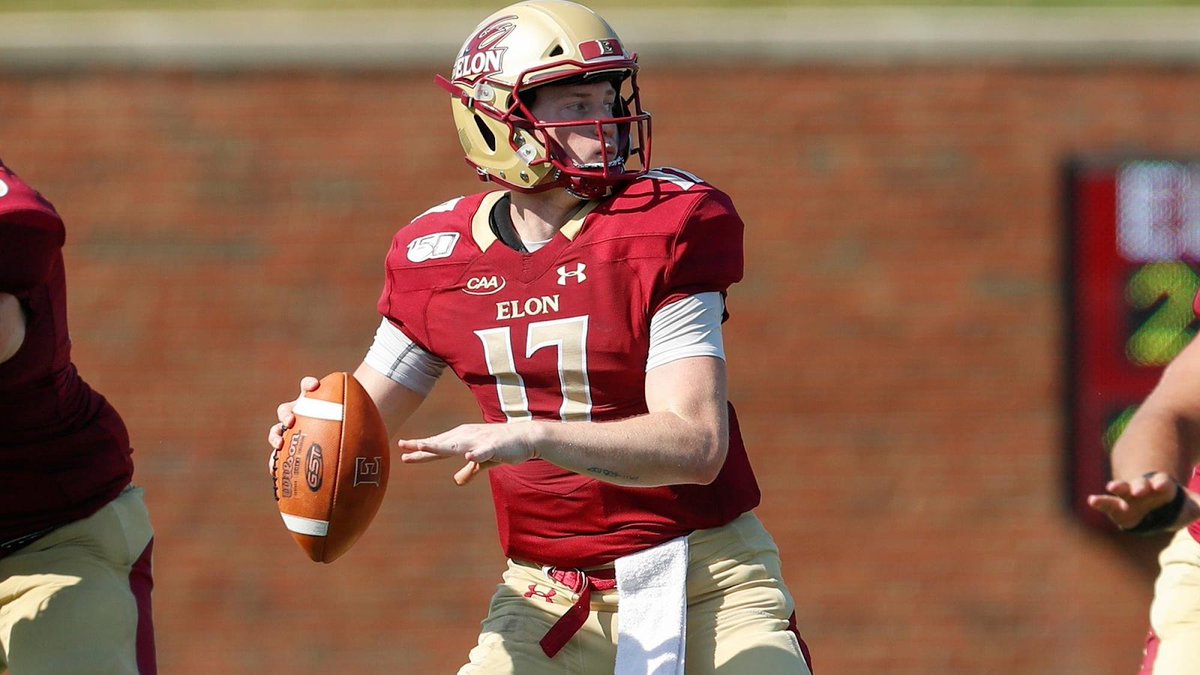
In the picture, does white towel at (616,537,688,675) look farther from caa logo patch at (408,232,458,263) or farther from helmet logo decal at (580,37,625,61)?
helmet logo decal at (580,37,625,61)

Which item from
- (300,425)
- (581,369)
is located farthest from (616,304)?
(300,425)

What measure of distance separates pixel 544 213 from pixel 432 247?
263 mm

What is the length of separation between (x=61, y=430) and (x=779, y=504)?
4.90 meters

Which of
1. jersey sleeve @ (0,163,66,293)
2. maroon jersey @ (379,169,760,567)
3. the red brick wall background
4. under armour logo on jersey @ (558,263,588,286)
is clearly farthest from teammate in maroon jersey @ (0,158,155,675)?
the red brick wall background

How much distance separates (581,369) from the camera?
11.4 feet

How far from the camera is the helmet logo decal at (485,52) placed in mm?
3688

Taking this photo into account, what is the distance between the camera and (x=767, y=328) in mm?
8094

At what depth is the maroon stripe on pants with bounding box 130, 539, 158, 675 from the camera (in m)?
3.64

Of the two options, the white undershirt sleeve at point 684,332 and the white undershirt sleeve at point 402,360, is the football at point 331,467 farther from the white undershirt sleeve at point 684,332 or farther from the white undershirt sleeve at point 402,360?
the white undershirt sleeve at point 684,332

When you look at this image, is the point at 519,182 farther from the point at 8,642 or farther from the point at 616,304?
the point at 8,642

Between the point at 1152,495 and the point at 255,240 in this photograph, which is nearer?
the point at 1152,495

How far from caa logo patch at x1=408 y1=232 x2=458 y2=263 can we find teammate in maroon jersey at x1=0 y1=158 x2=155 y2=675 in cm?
76

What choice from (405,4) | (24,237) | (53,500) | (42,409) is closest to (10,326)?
(24,237)

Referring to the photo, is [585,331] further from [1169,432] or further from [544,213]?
[1169,432]
